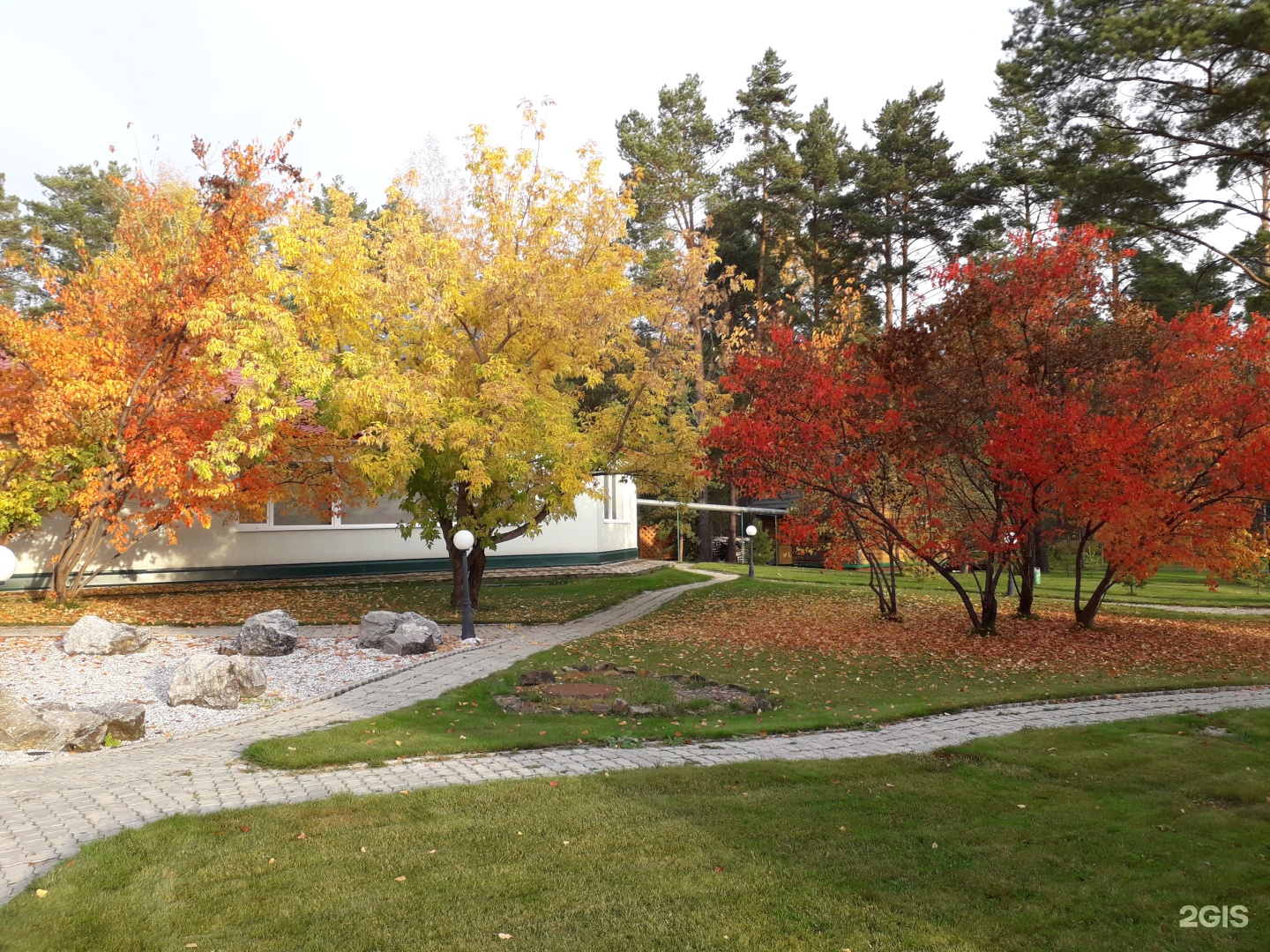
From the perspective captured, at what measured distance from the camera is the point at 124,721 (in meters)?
7.71

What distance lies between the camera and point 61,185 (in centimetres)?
3662

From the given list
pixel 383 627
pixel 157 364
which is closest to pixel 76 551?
pixel 157 364

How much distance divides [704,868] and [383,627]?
8816 millimetres

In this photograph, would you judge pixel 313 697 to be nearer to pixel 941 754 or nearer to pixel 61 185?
pixel 941 754

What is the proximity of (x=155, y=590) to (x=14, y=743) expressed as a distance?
1271 centimetres

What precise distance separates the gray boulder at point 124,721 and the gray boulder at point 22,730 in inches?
17.4

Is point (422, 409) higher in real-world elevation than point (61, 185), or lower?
lower

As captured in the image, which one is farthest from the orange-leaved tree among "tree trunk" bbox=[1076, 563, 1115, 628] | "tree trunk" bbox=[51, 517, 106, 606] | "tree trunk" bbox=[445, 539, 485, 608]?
"tree trunk" bbox=[1076, 563, 1115, 628]

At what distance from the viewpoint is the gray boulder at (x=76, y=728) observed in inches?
288

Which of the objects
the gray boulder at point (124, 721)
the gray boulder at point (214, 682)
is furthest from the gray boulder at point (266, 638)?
the gray boulder at point (124, 721)

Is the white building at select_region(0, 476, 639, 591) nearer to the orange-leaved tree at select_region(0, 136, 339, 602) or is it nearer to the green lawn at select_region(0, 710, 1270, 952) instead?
the orange-leaved tree at select_region(0, 136, 339, 602)

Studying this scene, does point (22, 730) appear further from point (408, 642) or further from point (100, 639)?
point (408, 642)

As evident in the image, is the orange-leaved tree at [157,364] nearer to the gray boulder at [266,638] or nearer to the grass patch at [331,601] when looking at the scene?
the grass patch at [331,601]


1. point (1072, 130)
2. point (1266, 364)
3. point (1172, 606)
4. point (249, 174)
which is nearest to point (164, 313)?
point (249, 174)
